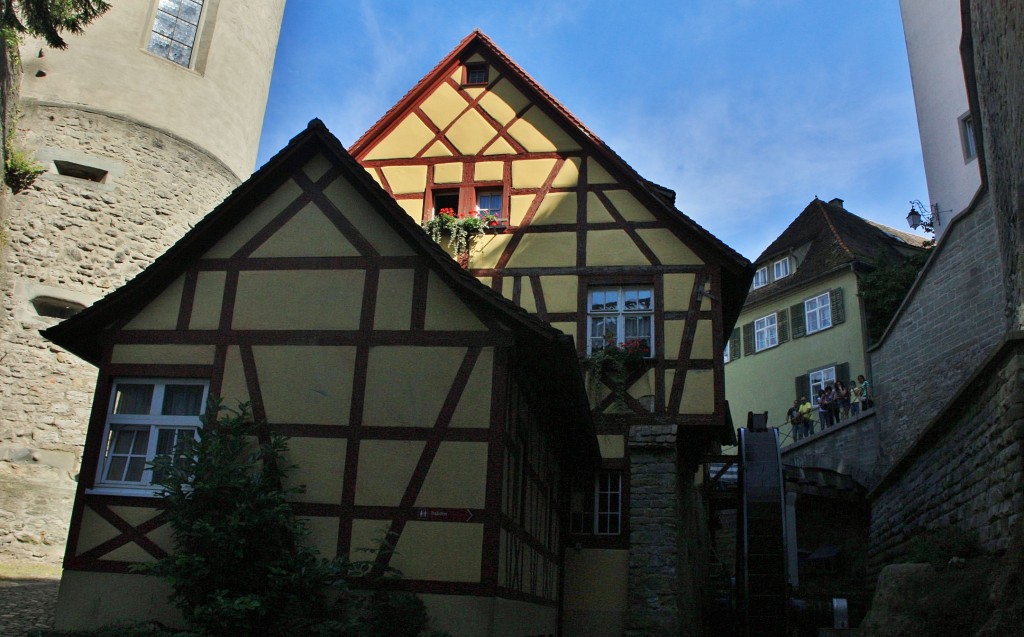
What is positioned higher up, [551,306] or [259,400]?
[551,306]

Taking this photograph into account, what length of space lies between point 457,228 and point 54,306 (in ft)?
26.6

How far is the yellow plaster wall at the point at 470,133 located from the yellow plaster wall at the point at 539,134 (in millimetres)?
426

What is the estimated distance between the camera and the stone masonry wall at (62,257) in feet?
51.4

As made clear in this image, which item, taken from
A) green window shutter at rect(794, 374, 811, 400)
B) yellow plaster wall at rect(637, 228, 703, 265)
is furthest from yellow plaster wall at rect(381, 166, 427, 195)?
green window shutter at rect(794, 374, 811, 400)

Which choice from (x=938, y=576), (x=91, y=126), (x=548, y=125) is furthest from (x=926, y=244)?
(x=91, y=126)

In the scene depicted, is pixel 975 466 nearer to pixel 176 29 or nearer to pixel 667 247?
pixel 667 247

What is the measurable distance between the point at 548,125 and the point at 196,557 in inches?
380

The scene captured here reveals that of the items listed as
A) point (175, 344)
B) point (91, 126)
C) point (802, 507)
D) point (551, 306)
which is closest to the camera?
point (175, 344)

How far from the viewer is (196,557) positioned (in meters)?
7.35

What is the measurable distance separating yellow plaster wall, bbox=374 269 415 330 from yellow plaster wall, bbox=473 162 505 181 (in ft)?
21.7

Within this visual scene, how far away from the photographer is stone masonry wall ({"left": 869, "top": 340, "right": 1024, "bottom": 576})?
874cm

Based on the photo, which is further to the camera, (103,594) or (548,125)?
(548,125)

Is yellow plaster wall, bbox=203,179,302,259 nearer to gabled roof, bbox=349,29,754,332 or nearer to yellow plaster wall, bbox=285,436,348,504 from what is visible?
yellow plaster wall, bbox=285,436,348,504

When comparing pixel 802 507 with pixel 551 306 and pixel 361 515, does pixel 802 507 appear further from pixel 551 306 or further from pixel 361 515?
pixel 361 515
